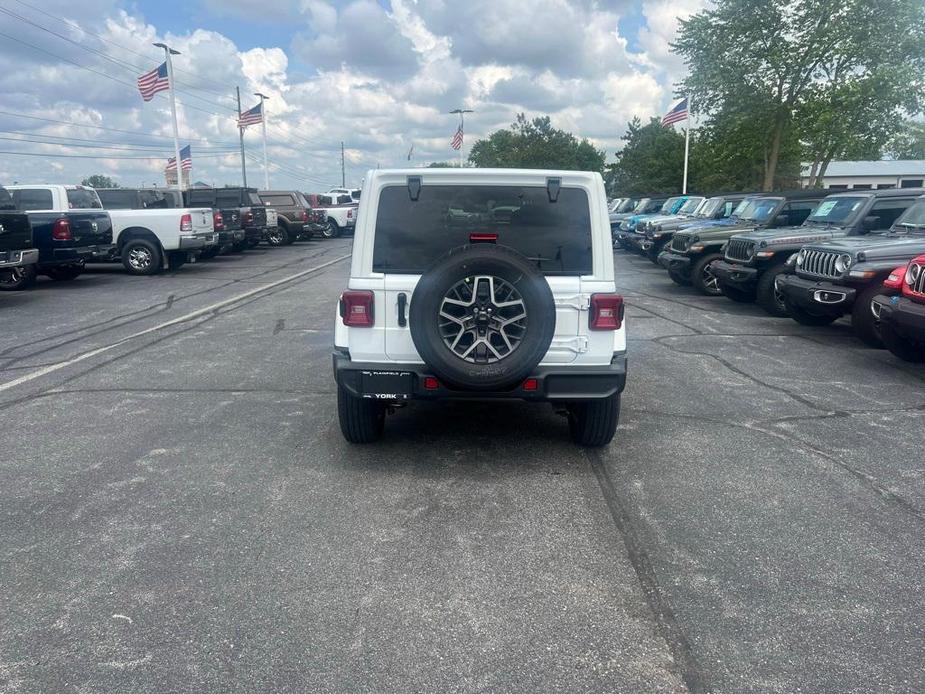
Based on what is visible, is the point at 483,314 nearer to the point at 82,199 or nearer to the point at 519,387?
the point at 519,387

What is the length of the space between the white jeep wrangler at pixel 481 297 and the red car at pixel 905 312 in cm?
389

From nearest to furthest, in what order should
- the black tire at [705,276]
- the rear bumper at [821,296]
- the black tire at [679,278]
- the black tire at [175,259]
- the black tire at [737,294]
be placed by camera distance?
1. the rear bumper at [821,296]
2. the black tire at [737,294]
3. the black tire at [705,276]
4. the black tire at [679,278]
5. the black tire at [175,259]

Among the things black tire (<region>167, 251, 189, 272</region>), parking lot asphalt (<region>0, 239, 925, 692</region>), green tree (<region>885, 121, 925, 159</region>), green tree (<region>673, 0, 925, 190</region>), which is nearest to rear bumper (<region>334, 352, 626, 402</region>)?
parking lot asphalt (<region>0, 239, 925, 692</region>)

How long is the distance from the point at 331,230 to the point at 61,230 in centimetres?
2222

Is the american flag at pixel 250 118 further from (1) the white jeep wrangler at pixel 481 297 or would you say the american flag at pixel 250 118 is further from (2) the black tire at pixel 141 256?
(1) the white jeep wrangler at pixel 481 297

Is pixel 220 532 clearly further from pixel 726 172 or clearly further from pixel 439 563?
pixel 726 172

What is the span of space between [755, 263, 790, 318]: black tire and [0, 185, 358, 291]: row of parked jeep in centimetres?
1165

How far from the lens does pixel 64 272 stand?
17031 mm

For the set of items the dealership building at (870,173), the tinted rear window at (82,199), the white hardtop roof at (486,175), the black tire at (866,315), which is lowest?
the black tire at (866,315)

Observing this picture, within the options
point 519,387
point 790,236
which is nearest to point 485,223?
point 519,387

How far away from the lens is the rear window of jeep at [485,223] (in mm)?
5129

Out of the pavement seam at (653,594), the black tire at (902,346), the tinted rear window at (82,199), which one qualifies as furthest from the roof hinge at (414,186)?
the tinted rear window at (82,199)

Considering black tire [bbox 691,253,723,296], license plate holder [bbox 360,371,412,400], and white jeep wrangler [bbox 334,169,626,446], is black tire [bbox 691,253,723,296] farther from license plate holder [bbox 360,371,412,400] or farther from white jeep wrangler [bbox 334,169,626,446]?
license plate holder [bbox 360,371,412,400]

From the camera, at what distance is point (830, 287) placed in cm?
942
